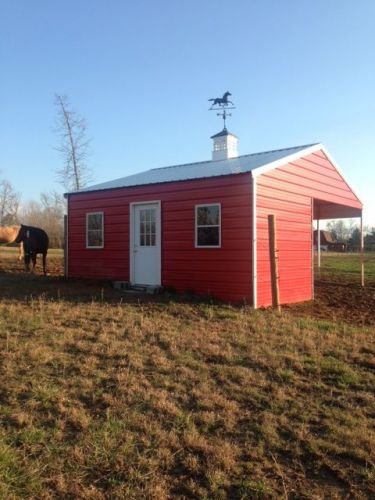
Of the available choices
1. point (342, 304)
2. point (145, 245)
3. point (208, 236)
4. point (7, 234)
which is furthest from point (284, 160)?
point (7, 234)

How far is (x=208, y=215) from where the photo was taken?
11.4 metres

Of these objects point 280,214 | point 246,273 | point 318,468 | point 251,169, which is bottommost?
point 318,468

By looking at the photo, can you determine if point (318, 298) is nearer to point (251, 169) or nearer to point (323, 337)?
point (251, 169)

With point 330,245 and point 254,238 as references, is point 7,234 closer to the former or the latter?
point 254,238

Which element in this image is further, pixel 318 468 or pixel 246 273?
pixel 246 273

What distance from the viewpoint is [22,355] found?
595cm

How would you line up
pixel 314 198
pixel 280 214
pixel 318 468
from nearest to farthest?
1. pixel 318 468
2. pixel 280 214
3. pixel 314 198

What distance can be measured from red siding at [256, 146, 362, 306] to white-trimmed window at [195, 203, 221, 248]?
1.02 metres

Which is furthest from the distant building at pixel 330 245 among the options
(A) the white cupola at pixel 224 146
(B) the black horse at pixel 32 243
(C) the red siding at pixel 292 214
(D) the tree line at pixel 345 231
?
(B) the black horse at pixel 32 243

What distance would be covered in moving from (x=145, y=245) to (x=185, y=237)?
1.49 m

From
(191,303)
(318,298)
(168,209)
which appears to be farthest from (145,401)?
(318,298)

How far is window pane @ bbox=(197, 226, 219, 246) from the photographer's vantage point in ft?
37.0

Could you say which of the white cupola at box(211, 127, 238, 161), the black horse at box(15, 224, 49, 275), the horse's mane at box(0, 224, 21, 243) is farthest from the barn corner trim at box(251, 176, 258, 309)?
the horse's mane at box(0, 224, 21, 243)

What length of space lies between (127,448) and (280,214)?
909cm
